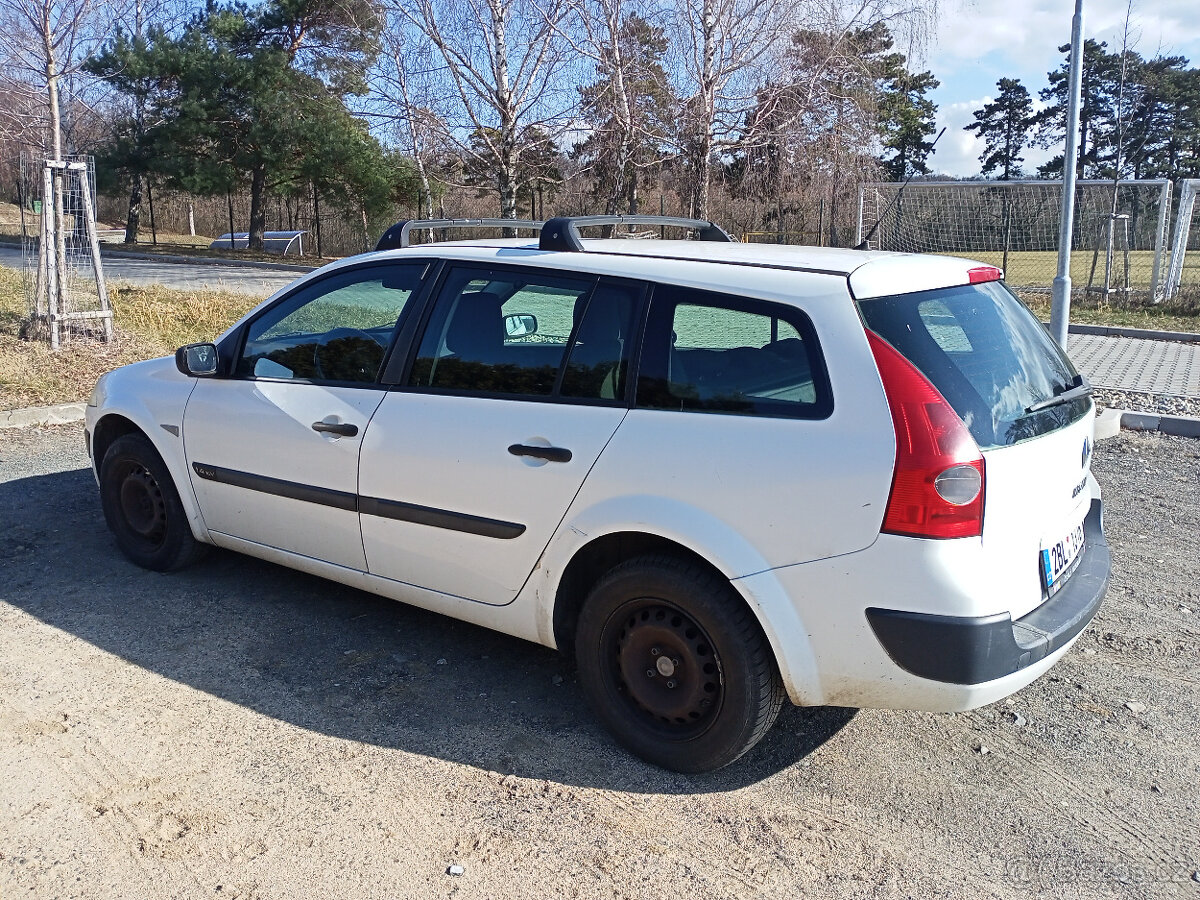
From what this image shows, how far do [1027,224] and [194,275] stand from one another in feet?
59.7

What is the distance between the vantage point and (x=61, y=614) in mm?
4523

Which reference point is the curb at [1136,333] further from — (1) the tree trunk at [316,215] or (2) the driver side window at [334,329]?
(1) the tree trunk at [316,215]

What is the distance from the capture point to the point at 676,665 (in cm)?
328

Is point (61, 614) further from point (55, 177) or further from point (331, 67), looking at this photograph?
point (331, 67)

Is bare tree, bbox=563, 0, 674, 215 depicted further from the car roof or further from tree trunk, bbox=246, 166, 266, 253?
tree trunk, bbox=246, 166, 266, 253

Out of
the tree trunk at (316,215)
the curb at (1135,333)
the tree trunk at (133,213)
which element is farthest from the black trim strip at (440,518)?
the tree trunk at (133,213)

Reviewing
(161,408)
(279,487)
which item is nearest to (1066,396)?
(279,487)

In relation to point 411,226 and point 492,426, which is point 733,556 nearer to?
point 492,426

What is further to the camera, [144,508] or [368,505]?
[144,508]

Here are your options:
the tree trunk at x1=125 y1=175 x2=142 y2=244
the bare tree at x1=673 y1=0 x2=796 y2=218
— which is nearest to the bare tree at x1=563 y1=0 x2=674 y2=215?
the bare tree at x1=673 y1=0 x2=796 y2=218

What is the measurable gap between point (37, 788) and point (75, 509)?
3.25m

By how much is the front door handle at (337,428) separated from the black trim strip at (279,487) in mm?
234

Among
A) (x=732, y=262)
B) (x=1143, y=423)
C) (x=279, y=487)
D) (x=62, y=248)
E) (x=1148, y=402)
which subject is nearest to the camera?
(x=732, y=262)

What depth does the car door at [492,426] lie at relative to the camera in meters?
3.43
